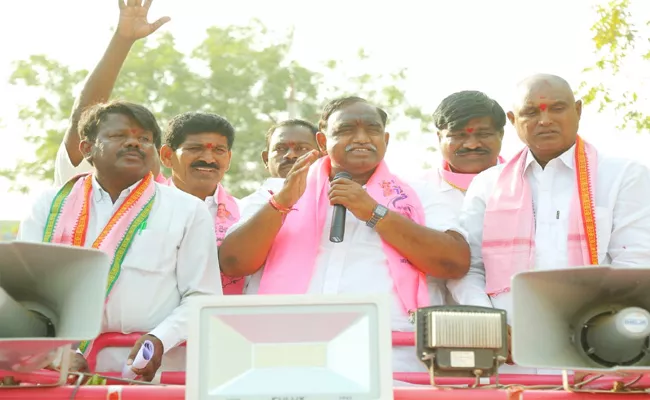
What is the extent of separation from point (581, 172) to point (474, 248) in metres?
0.57

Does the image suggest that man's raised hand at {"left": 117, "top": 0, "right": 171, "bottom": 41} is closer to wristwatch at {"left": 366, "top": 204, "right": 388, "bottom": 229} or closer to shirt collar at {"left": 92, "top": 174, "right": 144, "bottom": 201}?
shirt collar at {"left": 92, "top": 174, "right": 144, "bottom": 201}

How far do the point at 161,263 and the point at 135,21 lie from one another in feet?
5.16

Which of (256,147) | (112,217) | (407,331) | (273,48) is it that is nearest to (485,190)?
(407,331)

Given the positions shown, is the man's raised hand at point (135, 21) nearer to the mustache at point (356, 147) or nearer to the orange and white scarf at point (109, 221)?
the orange and white scarf at point (109, 221)

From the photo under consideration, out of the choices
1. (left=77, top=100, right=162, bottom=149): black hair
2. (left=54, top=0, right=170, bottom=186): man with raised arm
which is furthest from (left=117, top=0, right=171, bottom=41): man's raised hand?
(left=77, top=100, right=162, bottom=149): black hair

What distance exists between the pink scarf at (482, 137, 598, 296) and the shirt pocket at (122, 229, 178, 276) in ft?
4.37

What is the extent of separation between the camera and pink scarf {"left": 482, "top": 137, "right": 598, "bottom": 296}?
3.88 meters

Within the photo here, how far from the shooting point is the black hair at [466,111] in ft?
15.9

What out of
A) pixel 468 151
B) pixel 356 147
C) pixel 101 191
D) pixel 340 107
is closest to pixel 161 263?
pixel 101 191

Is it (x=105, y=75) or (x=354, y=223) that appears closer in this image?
(x=354, y=223)

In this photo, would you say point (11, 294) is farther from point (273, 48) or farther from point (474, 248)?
point (273, 48)

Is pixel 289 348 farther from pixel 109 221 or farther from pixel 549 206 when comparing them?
pixel 549 206

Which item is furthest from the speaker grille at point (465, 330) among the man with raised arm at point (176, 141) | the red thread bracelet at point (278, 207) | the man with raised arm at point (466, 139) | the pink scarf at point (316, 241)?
the man with raised arm at point (176, 141)

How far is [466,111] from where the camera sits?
4.84m
